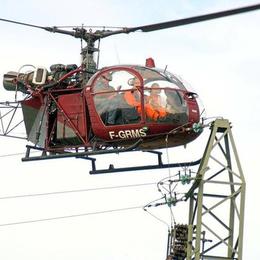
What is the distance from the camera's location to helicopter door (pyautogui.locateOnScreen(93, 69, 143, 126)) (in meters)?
22.2

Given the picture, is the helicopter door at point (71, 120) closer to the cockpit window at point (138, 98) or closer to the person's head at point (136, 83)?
the cockpit window at point (138, 98)

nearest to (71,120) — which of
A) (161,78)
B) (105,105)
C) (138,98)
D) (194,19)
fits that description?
(105,105)

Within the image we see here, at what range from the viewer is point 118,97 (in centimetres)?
2238

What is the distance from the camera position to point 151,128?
22.1 m

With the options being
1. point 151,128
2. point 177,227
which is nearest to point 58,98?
point 151,128

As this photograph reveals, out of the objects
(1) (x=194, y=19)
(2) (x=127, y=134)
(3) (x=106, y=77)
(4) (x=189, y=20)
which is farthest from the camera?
(3) (x=106, y=77)

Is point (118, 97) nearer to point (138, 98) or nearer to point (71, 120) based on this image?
point (138, 98)

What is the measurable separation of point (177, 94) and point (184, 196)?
3.30m

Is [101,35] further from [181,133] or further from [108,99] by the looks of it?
[181,133]

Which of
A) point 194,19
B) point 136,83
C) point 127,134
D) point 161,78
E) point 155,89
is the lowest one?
point 127,134

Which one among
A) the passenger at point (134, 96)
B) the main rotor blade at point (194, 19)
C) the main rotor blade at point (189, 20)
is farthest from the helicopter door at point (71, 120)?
the main rotor blade at point (194, 19)

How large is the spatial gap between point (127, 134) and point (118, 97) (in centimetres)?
102

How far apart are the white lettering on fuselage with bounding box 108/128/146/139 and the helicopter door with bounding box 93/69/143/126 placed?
0.23 meters

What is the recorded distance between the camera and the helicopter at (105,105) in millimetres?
22062
